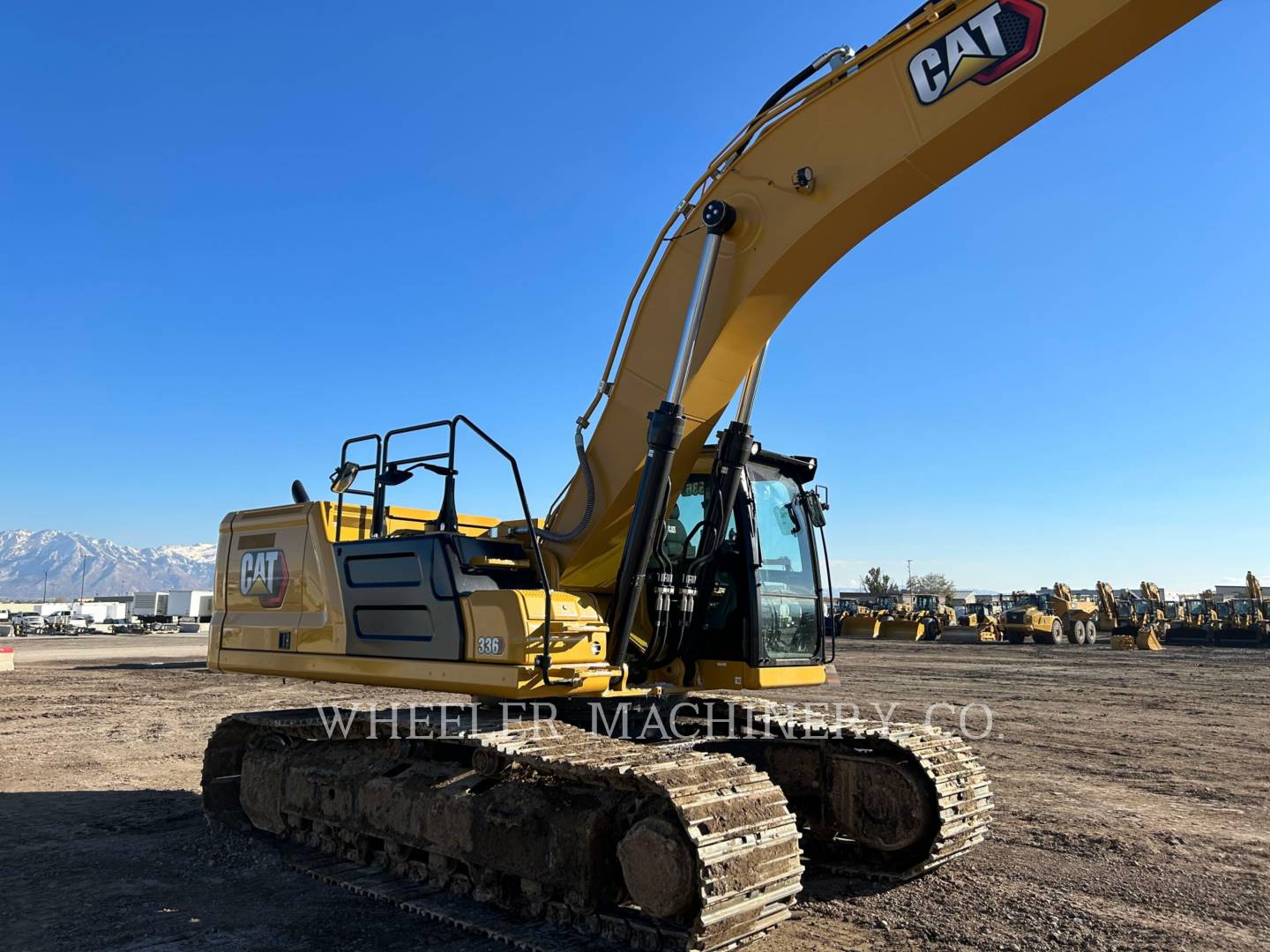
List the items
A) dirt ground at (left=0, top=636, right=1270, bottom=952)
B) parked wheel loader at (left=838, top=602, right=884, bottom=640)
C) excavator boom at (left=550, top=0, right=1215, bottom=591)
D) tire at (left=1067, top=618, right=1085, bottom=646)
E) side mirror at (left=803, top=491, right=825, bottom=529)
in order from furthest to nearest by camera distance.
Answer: parked wheel loader at (left=838, top=602, right=884, bottom=640), tire at (left=1067, top=618, right=1085, bottom=646), side mirror at (left=803, top=491, right=825, bottom=529), dirt ground at (left=0, top=636, right=1270, bottom=952), excavator boom at (left=550, top=0, right=1215, bottom=591)

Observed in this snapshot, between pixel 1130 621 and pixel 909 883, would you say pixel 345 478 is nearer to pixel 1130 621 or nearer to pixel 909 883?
pixel 909 883

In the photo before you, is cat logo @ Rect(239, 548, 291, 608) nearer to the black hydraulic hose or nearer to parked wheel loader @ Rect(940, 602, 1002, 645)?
the black hydraulic hose

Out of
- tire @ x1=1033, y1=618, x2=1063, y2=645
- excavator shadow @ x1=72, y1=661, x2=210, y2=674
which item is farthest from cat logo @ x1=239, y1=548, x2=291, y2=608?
tire @ x1=1033, y1=618, x2=1063, y2=645

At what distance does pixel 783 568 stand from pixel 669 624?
1.07 metres

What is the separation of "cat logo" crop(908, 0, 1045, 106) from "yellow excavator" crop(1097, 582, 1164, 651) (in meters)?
34.9

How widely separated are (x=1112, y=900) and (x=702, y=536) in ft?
11.3

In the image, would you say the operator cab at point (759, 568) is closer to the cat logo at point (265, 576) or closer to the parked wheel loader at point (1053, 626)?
the cat logo at point (265, 576)

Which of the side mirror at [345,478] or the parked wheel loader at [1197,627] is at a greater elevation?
the side mirror at [345,478]

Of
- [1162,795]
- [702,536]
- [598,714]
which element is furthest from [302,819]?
[1162,795]

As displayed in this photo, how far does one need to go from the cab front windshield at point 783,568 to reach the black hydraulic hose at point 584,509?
120 cm

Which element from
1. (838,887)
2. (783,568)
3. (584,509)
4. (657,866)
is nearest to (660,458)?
A: (584,509)

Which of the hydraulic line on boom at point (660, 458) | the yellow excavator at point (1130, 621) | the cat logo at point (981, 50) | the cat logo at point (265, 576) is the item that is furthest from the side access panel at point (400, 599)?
the yellow excavator at point (1130, 621)

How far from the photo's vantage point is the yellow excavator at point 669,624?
192 inches

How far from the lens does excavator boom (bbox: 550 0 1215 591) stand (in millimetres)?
4602
